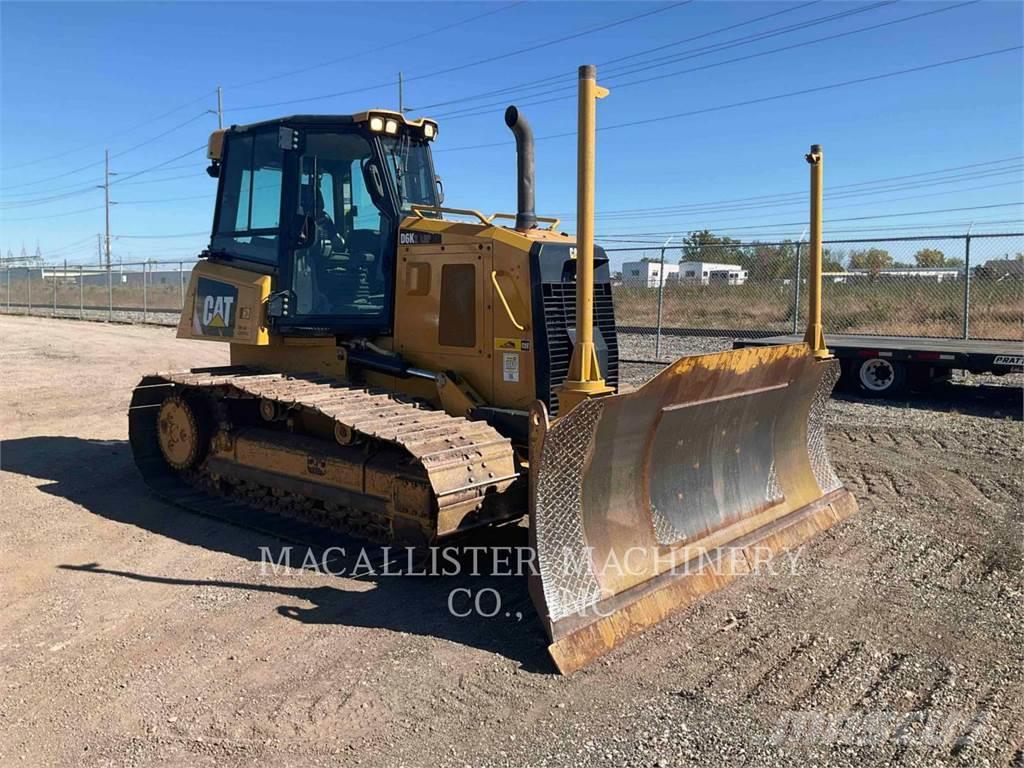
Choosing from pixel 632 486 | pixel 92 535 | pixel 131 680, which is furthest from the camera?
pixel 92 535

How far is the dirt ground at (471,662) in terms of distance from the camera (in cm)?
335

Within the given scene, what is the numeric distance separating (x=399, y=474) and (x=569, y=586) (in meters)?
1.58

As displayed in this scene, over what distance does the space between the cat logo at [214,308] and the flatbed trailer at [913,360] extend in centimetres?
777

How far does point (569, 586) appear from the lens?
4.20 meters

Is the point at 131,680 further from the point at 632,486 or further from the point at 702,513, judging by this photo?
the point at 702,513

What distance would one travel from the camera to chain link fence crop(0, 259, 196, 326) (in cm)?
2719

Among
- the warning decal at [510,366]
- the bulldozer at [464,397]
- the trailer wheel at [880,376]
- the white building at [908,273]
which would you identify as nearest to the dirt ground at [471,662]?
the bulldozer at [464,397]

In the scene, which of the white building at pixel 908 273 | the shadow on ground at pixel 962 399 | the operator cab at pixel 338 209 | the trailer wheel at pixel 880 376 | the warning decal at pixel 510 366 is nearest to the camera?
the warning decal at pixel 510 366

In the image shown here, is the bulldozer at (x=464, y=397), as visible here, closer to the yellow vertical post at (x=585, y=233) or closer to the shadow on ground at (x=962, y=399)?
the yellow vertical post at (x=585, y=233)

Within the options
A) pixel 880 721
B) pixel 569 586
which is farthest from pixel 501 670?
pixel 880 721

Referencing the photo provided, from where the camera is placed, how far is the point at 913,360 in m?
11.4

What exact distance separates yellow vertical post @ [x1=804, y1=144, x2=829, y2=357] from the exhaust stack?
2.10 meters

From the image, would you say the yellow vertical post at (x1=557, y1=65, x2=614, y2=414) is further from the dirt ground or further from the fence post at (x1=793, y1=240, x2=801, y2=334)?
the fence post at (x1=793, y1=240, x2=801, y2=334)

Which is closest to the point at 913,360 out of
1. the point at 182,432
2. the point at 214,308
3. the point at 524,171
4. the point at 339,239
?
the point at 524,171
